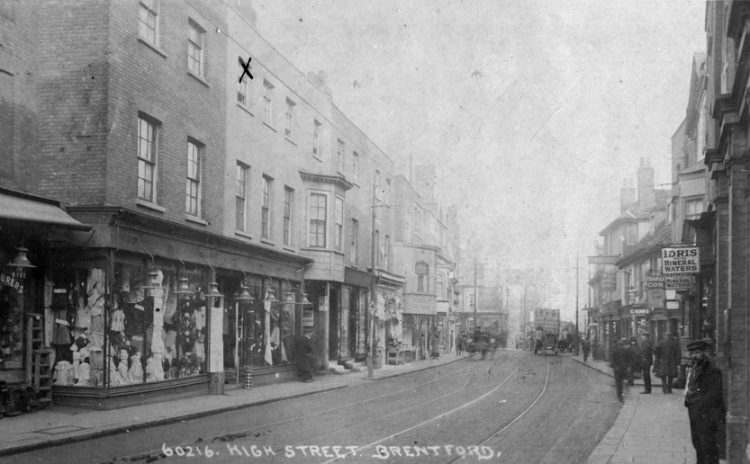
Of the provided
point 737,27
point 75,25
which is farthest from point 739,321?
point 75,25

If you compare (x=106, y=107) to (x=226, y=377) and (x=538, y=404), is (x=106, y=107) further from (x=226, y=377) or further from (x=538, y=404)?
(x=538, y=404)

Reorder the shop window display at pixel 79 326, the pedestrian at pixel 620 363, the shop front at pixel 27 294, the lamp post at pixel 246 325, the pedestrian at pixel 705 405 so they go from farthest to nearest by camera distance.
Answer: the lamp post at pixel 246 325 < the pedestrian at pixel 620 363 < the shop window display at pixel 79 326 < the shop front at pixel 27 294 < the pedestrian at pixel 705 405

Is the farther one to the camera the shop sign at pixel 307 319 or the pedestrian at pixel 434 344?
the pedestrian at pixel 434 344

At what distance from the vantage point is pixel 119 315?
651 inches

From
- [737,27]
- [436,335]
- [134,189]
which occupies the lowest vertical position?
[436,335]

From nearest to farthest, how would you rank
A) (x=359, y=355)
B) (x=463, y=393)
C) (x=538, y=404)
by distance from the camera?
1. (x=538, y=404)
2. (x=463, y=393)
3. (x=359, y=355)

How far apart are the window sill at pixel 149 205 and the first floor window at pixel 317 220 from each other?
35.6 feet

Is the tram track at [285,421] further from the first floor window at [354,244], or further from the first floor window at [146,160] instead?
the first floor window at [354,244]

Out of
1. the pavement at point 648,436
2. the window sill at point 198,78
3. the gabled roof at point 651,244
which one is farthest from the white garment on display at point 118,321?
the gabled roof at point 651,244

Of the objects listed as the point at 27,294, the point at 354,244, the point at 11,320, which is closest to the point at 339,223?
the point at 354,244

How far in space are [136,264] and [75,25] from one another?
536 centimetres

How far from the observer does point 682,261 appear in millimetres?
18281

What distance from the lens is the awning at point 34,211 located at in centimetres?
1391

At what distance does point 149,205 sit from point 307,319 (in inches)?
498
